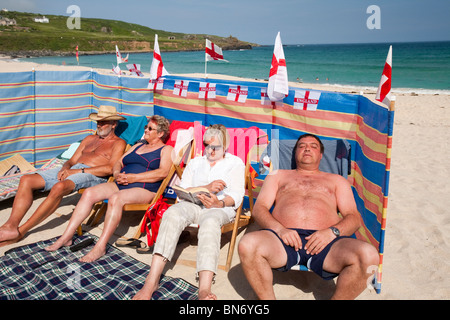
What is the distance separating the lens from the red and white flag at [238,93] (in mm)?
4500

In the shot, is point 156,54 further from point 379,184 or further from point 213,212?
point 379,184

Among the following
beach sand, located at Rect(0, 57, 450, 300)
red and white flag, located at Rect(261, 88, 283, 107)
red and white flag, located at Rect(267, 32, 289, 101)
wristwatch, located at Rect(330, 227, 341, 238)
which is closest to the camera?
wristwatch, located at Rect(330, 227, 341, 238)

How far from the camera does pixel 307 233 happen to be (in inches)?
109

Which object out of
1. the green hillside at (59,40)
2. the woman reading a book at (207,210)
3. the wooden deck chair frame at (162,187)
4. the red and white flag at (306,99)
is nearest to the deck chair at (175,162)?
the wooden deck chair frame at (162,187)

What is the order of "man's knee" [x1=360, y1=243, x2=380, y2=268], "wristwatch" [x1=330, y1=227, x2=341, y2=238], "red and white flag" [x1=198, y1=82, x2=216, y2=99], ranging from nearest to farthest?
"man's knee" [x1=360, y1=243, x2=380, y2=268] < "wristwatch" [x1=330, y1=227, x2=341, y2=238] < "red and white flag" [x1=198, y1=82, x2=216, y2=99]

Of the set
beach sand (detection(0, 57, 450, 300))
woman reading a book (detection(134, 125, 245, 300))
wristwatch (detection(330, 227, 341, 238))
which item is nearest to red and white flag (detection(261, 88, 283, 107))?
woman reading a book (detection(134, 125, 245, 300))

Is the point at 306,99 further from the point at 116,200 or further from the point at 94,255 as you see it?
the point at 94,255

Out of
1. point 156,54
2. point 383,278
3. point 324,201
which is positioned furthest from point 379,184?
point 156,54

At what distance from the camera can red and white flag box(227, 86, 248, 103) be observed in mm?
4500

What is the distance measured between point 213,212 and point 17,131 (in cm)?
413

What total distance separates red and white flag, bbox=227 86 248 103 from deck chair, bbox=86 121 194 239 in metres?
0.63

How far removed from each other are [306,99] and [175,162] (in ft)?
5.31

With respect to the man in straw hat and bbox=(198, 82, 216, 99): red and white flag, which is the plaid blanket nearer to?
the man in straw hat

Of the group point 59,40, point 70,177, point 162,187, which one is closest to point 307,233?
point 162,187
